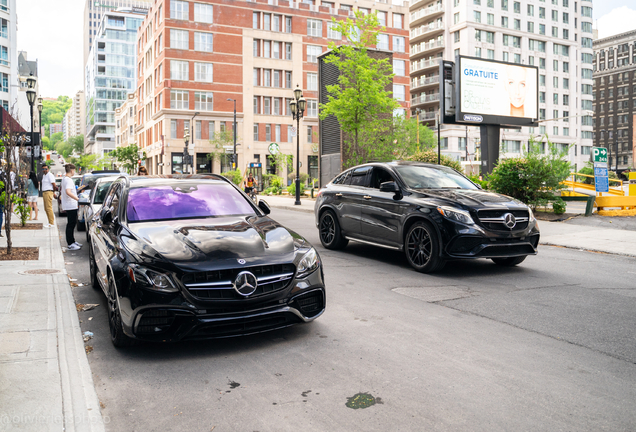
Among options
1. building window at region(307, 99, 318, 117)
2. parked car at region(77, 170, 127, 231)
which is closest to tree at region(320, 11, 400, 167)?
parked car at region(77, 170, 127, 231)

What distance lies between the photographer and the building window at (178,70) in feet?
211

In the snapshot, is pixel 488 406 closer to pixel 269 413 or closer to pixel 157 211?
pixel 269 413

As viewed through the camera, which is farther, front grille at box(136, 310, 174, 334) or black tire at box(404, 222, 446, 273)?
black tire at box(404, 222, 446, 273)

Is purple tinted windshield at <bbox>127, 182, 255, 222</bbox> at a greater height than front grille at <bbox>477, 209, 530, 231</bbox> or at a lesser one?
greater

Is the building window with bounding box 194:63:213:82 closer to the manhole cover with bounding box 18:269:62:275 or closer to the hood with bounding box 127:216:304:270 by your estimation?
the manhole cover with bounding box 18:269:62:275

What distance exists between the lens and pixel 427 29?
8644 cm

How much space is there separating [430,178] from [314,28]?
2697 inches

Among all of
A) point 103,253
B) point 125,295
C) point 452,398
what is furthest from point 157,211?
point 452,398

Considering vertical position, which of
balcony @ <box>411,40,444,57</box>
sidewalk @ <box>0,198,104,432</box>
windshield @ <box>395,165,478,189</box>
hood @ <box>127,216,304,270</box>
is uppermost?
balcony @ <box>411,40,444,57</box>

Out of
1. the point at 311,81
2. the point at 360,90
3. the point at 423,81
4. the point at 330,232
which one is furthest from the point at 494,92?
the point at 423,81

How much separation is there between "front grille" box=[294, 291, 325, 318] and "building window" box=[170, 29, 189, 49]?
65110mm

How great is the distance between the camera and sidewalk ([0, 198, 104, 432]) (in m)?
3.35

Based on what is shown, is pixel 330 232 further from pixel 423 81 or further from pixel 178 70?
pixel 423 81

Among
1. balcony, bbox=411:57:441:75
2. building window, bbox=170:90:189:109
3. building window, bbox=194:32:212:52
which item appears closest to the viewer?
building window, bbox=170:90:189:109
